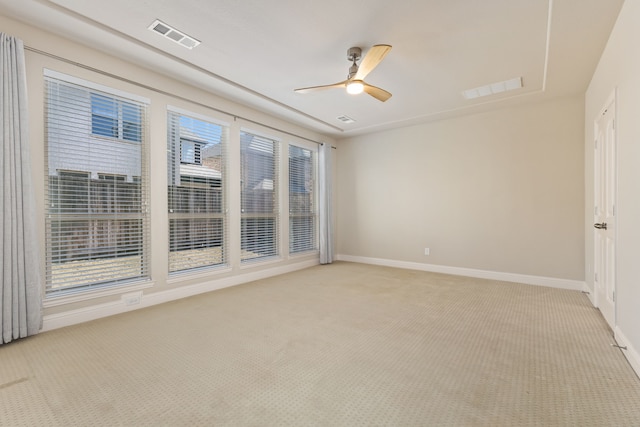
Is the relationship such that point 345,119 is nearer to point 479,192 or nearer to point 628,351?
point 479,192

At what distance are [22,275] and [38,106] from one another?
1.56 meters

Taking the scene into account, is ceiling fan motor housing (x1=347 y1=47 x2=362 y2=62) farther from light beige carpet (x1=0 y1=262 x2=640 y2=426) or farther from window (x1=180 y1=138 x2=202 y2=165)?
light beige carpet (x1=0 y1=262 x2=640 y2=426)

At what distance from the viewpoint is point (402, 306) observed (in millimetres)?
3408

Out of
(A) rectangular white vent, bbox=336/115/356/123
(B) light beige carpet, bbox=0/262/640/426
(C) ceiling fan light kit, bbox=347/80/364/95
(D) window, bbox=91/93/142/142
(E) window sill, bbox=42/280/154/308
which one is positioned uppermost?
(A) rectangular white vent, bbox=336/115/356/123

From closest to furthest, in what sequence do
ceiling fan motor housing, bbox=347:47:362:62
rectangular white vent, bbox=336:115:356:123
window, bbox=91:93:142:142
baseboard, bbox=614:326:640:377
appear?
baseboard, bbox=614:326:640:377 → ceiling fan motor housing, bbox=347:47:362:62 → window, bbox=91:93:142:142 → rectangular white vent, bbox=336:115:356:123

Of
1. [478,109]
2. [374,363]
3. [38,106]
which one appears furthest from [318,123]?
[374,363]

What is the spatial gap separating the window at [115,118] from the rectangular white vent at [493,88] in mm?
4258

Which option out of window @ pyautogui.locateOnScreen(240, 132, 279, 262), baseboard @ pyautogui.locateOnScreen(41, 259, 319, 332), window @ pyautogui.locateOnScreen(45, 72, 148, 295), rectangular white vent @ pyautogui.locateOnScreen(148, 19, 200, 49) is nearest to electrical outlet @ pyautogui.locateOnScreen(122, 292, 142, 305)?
baseboard @ pyautogui.locateOnScreen(41, 259, 319, 332)

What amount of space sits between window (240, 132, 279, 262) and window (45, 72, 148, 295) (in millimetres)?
1507

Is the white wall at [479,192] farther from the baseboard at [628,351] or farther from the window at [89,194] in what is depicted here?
the window at [89,194]

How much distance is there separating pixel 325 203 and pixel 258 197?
1667 millimetres

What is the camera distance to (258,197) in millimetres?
4938

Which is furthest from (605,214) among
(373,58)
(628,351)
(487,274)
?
(373,58)

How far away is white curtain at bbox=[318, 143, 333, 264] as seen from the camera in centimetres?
608
